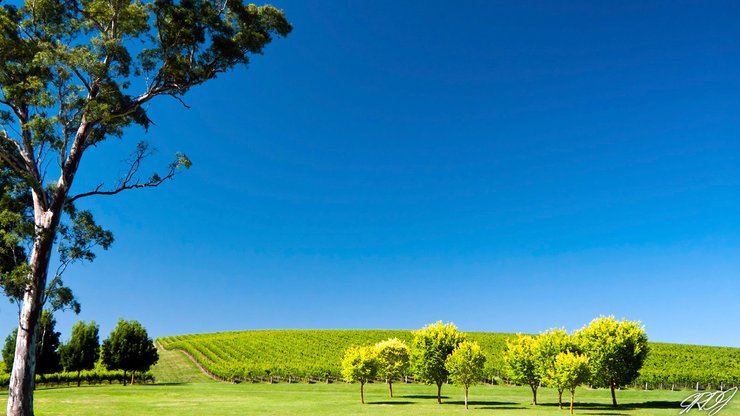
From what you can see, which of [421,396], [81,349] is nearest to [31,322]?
[421,396]

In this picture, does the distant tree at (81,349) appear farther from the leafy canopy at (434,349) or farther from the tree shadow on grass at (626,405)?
the tree shadow on grass at (626,405)

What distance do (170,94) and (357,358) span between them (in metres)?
36.0

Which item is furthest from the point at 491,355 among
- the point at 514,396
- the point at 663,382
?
the point at 514,396

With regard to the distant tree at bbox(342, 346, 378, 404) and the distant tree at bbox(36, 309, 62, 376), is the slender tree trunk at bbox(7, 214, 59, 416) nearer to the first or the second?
the distant tree at bbox(342, 346, 378, 404)

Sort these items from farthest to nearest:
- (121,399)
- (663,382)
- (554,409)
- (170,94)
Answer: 1. (663,382)
2. (121,399)
3. (554,409)
4. (170,94)

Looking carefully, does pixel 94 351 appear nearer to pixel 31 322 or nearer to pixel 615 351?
pixel 31 322

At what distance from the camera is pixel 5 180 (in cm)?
2475

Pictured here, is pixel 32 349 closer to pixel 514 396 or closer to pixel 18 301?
pixel 18 301

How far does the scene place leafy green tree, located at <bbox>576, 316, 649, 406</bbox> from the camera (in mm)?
51375

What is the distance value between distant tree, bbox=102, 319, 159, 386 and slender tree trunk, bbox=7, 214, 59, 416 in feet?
173

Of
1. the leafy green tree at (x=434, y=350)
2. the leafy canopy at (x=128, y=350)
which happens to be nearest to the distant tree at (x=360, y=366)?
the leafy green tree at (x=434, y=350)

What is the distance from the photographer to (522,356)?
53.4 meters

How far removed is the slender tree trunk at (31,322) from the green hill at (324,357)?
191 ft

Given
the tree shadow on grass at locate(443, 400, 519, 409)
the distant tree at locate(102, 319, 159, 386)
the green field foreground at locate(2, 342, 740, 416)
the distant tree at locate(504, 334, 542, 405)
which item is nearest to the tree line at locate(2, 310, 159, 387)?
the distant tree at locate(102, 319, 159, 386)
